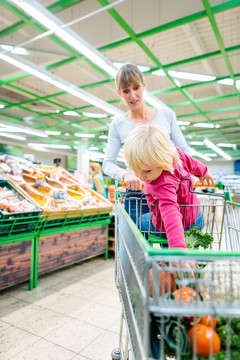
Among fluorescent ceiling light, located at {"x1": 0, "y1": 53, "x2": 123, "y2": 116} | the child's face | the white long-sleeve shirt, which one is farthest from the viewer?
fluorescent ceiling light, located at {"x1": 0, "y1": 53, "x2": 123, "y2": 116}

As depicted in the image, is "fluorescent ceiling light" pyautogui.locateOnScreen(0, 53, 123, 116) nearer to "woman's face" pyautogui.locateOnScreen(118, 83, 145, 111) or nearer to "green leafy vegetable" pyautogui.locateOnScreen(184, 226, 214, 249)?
"woman's face" pyautogui.locateOnScreen(118, 83, 145, 111)

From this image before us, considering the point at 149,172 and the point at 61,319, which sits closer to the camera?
the point at 149,172

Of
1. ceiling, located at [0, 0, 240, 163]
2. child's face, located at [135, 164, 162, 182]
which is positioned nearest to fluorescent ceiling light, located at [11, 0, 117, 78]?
ceiling, located at [0, 0, 240, 163]

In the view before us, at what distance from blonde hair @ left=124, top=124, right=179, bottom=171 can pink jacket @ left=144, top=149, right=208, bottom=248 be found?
87mm

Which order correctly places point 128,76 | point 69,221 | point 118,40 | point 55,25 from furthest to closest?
point 118,40, point 55,25, point 69,221, point 128,76

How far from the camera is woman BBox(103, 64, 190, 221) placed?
1.66 metres

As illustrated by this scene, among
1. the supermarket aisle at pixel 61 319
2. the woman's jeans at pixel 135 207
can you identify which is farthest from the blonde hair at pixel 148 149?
the supermarket aisle at pixel 61 319

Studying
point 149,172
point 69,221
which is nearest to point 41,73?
point 69,221

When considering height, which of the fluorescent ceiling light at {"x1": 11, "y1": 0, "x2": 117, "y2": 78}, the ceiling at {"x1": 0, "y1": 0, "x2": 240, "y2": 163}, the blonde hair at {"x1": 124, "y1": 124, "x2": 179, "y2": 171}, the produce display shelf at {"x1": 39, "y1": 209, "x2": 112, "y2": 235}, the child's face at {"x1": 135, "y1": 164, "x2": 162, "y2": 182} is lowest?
the produce display shelf at {"x1": 39, "y1": 209, "x2": 112, "y2": 235}

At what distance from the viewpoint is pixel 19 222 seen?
114 inches

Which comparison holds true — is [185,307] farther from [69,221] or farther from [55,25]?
[55,25]

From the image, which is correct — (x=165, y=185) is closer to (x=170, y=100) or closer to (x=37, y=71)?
(x=37, y=71)

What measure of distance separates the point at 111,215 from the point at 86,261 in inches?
35.0

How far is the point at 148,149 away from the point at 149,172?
12 centimetres
